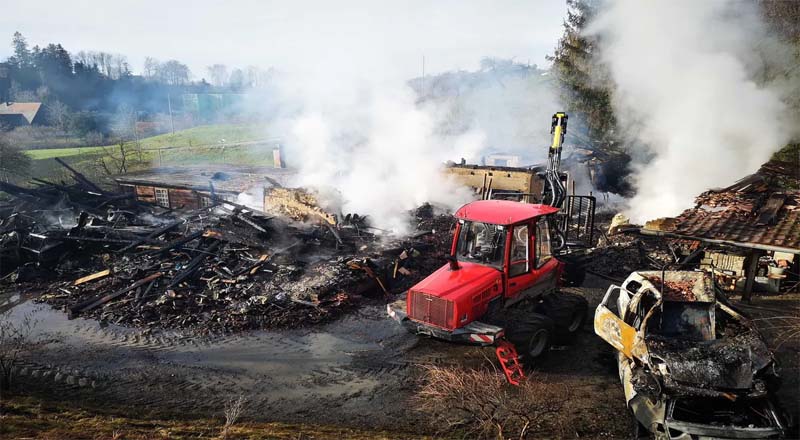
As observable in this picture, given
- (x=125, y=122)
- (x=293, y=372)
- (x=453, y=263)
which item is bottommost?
(x=293, y=372)

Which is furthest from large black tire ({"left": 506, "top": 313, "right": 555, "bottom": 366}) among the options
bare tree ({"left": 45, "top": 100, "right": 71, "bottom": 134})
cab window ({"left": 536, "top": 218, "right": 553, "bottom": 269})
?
bare tree ({"left": 45, "top": 100, "right": 71, "bottom": 134})

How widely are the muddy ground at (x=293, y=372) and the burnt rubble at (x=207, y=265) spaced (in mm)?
689

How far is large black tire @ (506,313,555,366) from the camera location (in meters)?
7.25

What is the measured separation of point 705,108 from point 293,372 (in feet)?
61.5

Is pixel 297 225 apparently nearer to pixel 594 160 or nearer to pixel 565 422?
pixel 565 422

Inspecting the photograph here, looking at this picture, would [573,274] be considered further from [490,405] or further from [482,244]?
[490,405]

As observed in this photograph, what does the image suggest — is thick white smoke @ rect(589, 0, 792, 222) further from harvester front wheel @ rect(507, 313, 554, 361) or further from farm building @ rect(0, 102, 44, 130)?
farm building @ rect(0, 102, 44, 130)

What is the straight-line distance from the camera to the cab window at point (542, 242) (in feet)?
26.3

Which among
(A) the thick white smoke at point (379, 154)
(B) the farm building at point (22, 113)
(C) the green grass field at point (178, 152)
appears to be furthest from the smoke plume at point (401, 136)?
(B) the farm building at point (22, 113)

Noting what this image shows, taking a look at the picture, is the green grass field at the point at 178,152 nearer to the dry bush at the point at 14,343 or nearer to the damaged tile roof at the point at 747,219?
the dry bush at the point at 14,343

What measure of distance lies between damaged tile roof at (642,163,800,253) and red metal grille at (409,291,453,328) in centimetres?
570

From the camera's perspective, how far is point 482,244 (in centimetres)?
792

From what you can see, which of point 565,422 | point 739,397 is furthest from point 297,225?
point 739,397

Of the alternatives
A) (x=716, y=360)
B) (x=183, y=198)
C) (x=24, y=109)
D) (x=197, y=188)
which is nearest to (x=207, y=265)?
(x=197, y=188)
